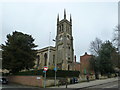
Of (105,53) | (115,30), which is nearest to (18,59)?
(115,30)

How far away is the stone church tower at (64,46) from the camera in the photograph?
4888 cm

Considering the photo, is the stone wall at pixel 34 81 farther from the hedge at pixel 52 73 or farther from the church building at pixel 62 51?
the church building at pixel 62 51

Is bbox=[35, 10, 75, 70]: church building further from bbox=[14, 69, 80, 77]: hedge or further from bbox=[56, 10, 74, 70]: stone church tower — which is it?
bbox=[14, 69, 80, 77]: hedge

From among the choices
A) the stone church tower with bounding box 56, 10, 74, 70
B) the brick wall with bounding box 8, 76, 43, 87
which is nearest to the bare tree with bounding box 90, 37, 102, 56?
the stone church tower with bounding box 56, 10, 74, 70

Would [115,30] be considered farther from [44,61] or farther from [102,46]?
[44,61]

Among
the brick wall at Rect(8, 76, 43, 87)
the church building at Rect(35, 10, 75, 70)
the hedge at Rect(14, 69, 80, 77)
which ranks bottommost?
the brick wall at Rect(8, 76, 43, 87)

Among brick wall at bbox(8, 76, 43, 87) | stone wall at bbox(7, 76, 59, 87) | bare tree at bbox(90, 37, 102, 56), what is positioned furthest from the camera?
bare tree at bbox(90, 37, 102, 56)

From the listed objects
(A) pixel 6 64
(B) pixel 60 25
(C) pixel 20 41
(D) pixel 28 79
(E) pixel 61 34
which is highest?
(B) pixel 60 25

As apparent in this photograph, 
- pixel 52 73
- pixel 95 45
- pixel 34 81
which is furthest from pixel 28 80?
pixel 95 45

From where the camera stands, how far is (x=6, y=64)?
29484 mm

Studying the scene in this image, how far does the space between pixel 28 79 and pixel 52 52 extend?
2840 centimetres

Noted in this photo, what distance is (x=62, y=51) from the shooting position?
164 feet

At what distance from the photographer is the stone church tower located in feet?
160

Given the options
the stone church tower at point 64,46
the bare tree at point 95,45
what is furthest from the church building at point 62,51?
the bare tree at point 95,45
